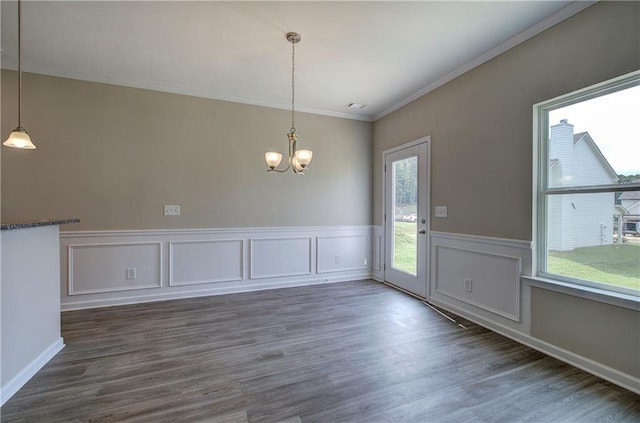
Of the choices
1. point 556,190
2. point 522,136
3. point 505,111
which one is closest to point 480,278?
point 556,190

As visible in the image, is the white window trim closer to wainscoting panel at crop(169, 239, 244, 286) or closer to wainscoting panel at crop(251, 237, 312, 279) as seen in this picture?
wainscoting panel at crop(251, 237, 312, 279)

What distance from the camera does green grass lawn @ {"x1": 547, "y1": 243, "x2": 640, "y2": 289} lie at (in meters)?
2.05

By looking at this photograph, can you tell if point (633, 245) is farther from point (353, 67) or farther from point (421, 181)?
point (353, 67)

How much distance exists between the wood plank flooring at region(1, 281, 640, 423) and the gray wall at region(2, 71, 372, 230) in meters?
1.37

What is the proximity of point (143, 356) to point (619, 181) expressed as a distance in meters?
4.03

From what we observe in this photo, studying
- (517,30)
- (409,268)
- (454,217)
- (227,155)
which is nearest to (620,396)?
(454,217)

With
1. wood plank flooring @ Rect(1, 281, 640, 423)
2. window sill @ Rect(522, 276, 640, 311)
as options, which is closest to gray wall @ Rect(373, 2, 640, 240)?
window sill @ Rect(522, 276, 640, 311)

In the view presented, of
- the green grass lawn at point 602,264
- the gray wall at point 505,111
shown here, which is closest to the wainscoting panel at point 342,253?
the gray wall at point 505,111

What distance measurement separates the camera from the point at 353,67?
127 inches

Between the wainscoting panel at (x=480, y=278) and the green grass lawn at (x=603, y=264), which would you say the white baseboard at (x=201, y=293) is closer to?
the wainscoting panel at (x=480, y=278)

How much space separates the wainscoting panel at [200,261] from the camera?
3.48 m

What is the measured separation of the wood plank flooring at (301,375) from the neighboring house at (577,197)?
3.46 ft

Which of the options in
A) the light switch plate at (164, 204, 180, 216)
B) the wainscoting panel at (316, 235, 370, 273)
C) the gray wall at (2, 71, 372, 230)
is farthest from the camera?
the wainscoting panel at (316, 235, 370, 273)

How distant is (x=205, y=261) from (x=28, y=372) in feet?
6.80
